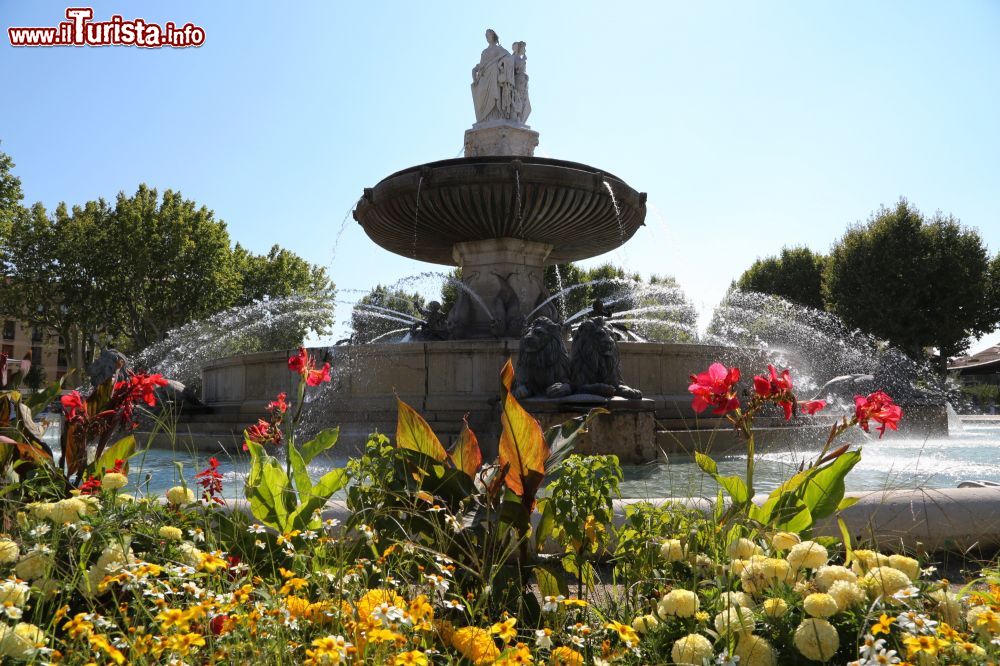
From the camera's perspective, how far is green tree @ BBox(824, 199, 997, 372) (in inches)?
1209

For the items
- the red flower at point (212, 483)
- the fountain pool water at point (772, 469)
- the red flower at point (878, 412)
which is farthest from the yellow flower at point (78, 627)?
the fountain pool water at point (772, 469)

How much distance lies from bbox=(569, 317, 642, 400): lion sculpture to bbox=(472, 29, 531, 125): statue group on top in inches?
305

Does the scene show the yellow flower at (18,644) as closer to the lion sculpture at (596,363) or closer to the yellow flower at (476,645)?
the yellow flower at (476,645)

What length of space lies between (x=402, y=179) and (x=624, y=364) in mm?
4809

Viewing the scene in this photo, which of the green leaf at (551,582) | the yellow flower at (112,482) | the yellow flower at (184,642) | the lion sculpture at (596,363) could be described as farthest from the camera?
the lion sculpture at (596,363)

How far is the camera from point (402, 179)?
12.0 meters

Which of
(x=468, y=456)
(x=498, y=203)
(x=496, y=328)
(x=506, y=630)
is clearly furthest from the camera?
(x=496, y=328)

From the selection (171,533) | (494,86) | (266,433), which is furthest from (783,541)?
(494,86)

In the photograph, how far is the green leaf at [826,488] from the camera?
Result: 2.15 metres

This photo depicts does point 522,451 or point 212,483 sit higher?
point 522,451

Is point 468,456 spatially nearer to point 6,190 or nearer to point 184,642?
point 184,642

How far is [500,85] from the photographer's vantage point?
49.2ft

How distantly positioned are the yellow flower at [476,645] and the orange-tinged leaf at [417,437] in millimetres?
708

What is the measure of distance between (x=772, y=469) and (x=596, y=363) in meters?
2.27
